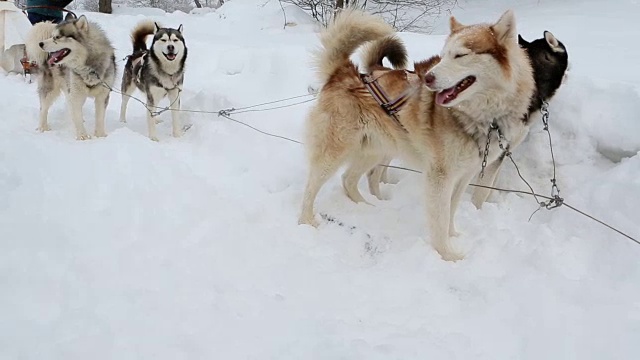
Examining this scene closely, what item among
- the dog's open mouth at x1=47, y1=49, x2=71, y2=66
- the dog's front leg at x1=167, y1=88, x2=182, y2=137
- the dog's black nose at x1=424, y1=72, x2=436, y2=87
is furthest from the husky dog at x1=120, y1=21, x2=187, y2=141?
the dog's black nose at x1=424, y1=72, x2=436, y2=87

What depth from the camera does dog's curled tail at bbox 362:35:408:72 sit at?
353 cm

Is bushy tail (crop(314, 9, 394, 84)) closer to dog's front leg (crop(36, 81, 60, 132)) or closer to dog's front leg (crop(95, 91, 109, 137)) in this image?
dog's front leg (crop(95, 91, 109, 137))

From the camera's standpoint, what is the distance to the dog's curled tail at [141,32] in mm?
6109

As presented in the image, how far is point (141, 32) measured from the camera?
6.23 meters

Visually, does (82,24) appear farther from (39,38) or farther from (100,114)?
(100,114)

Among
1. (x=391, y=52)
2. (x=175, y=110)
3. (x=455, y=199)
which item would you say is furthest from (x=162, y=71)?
(x=455, y=199)

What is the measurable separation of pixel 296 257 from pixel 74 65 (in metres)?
4.08

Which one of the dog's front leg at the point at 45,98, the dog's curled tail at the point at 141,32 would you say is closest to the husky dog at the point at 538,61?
the dog's curled tail at the point at 141,32

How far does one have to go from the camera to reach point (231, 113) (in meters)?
5.65

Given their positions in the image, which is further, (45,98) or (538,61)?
(45,98)

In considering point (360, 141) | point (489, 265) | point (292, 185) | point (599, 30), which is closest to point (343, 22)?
point (360, 141)

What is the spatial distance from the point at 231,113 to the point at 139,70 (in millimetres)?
1307

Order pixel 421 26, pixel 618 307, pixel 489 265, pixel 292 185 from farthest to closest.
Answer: pixel 421 26, pixel 292 185, pixel 489 265, pixel 618 307

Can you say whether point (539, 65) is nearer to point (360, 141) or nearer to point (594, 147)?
point (594, 147)
